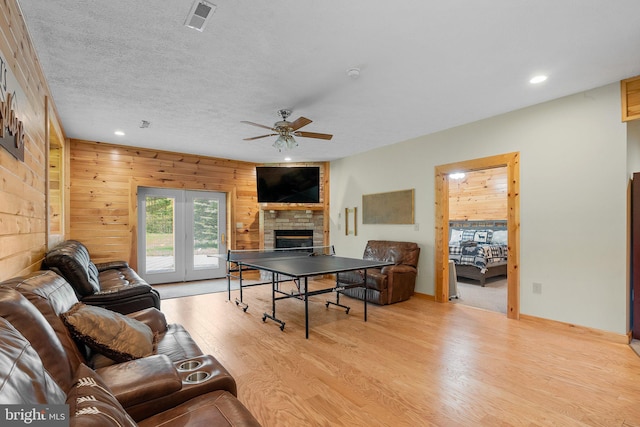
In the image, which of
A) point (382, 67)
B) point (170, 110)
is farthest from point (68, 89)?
point (382, 67)

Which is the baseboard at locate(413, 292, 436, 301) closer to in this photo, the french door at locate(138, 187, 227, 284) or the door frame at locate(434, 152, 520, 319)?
the door frame at locate(434, 152, 520, 319)

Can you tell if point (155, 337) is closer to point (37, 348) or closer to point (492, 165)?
point (37, 348)

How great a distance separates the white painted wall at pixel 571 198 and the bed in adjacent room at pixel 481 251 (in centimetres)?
234

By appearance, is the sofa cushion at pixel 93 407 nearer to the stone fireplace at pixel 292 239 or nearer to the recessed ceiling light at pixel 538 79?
the recessed ceiling light at pixel 538 79

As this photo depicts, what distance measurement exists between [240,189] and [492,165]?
5.00m

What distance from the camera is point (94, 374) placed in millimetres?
1140

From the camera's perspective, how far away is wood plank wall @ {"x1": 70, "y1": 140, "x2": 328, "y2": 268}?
5.52 metres

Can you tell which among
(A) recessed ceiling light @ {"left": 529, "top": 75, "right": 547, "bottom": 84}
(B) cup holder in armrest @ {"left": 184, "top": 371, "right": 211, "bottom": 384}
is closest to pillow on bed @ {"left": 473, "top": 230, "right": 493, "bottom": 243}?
(A) recessed ceiling light @ {"left": 529, "top": 75, "right": 547, "bottom": 84}

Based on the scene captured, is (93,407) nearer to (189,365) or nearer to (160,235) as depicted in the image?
(189,365)

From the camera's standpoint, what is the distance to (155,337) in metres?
2.09

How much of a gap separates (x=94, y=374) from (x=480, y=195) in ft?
28.5

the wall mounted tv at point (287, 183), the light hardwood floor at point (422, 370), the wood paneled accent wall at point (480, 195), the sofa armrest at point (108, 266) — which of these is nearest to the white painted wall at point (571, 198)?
the light hardwood floor at point (422, 370)

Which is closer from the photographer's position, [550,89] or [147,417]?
[147,417]

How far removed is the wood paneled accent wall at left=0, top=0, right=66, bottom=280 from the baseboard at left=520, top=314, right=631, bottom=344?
4.99 m
